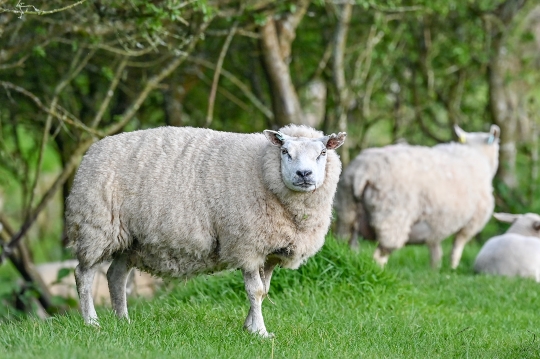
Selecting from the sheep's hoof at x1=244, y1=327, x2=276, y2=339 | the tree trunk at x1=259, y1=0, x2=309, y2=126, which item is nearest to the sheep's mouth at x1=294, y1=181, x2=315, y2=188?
the sheep's hoof at x1=244, y1=327, x2=276, y2=339

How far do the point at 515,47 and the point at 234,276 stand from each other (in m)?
8.23

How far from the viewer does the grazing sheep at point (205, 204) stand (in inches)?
248

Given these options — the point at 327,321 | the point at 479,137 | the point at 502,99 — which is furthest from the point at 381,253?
the point at 502,99

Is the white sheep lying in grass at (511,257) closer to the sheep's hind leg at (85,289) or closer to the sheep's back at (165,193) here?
the sheep's back at (165,193)

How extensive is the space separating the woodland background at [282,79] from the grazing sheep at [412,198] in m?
1.22

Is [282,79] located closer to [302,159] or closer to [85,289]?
[302,159]

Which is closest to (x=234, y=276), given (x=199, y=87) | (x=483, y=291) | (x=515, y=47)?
(x=483, y=291)

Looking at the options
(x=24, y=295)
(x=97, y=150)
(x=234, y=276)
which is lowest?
(x=24, y=295)

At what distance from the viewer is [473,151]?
11.2 metres

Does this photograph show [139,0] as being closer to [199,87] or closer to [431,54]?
[199,87]

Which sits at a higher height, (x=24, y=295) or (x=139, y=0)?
(x=139, y=0)

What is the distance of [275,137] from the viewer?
21.0 feet

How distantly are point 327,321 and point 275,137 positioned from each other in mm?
1563

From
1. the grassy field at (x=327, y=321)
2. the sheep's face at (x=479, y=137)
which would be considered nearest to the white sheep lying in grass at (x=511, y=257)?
the grassy field at (x=327, y=321)
